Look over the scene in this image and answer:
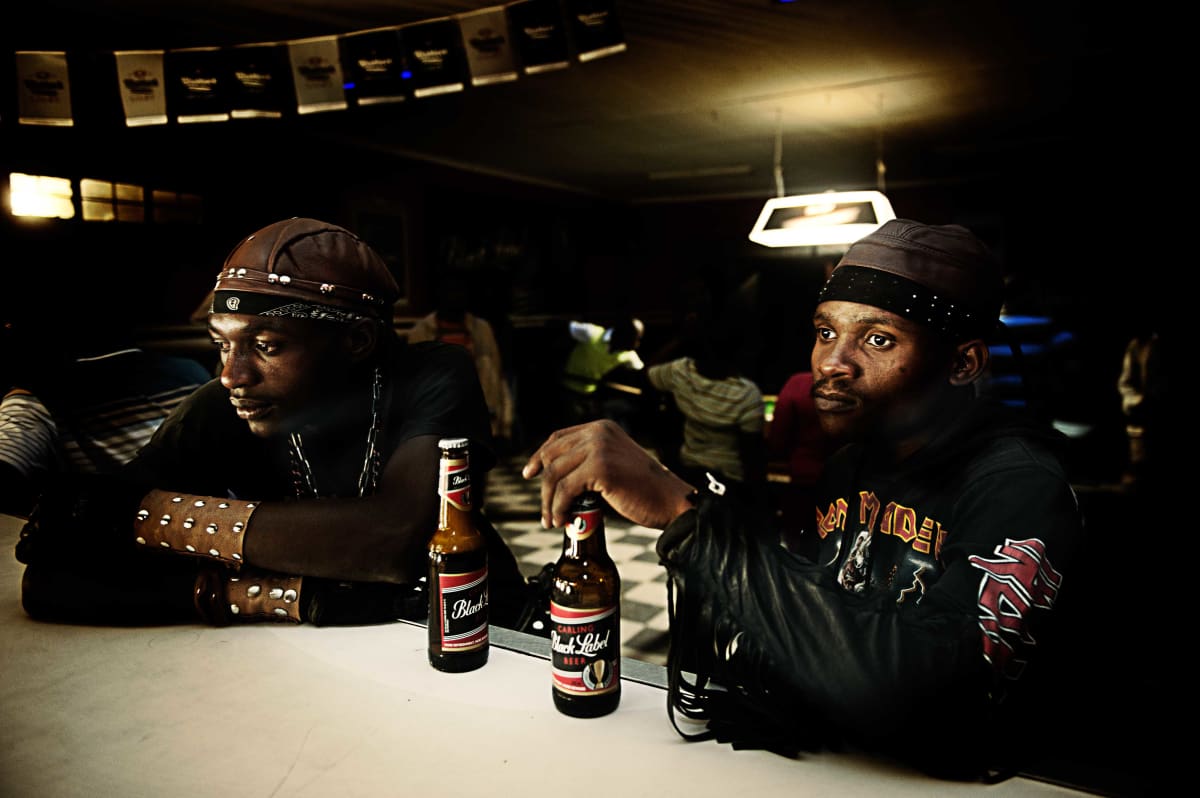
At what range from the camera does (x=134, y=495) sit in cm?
150

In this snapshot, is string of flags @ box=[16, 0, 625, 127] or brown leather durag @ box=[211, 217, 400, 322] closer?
brown leather durag @ box=[211, 217, 400, 322]

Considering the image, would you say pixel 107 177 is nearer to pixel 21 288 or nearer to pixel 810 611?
pixel 21 288

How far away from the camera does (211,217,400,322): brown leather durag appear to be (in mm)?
1473

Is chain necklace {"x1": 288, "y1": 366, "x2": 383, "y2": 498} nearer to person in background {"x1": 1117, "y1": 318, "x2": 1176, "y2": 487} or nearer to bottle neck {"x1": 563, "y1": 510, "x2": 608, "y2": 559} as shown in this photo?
bottle neck {"x1": 563, "y1": 510, "x2": 608, "y2": 559}

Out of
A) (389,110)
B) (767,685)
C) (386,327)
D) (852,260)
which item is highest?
(389,110)

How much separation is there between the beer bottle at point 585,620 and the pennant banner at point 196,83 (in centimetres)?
333

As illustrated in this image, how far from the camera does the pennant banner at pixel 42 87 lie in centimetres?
335

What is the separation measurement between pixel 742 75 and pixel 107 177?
13.9 ft

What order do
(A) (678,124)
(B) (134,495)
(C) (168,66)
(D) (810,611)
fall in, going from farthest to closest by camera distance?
(A) (678,124)
(C) (168,66)
(B) (134,495)
(D) (810,611)

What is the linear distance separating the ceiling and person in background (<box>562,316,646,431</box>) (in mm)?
1776

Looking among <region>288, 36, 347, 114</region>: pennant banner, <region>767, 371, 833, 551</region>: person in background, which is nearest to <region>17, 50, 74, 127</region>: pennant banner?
<region>288, 36, 347, 114</region>: pennant banner

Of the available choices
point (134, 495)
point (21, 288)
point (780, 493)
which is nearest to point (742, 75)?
point (780, 493)

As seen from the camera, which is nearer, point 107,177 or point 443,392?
point 443,392

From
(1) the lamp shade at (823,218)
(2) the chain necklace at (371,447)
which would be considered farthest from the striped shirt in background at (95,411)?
(1) the lamp shade at (823,218)
